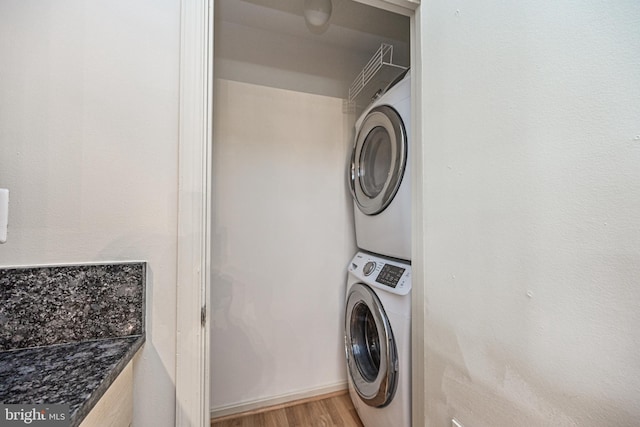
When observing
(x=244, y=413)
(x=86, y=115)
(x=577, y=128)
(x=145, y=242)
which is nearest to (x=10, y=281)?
(x=145, y=242)

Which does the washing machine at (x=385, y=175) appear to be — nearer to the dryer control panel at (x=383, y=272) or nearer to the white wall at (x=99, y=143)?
the dryer control panel at (x=383, y=272)

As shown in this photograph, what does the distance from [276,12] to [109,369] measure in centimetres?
187

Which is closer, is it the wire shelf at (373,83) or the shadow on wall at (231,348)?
the shadow on wall at (231,348)

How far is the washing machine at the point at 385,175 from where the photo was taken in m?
1.21

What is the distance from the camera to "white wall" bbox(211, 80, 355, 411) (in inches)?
64.4

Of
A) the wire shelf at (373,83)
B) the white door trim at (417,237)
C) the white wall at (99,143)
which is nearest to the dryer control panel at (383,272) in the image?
the white door trim at (417,237)

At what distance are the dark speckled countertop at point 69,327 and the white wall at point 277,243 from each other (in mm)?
899

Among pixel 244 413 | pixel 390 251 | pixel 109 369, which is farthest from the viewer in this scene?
pixel 244 413

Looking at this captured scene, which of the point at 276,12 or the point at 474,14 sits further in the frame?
the point at 276,12

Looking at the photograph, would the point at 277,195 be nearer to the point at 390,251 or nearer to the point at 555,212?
the point at 390,251

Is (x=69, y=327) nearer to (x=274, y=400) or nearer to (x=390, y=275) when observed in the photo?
(x=390, y=275)

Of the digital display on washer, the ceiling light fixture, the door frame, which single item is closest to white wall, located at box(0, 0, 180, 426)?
the door frame

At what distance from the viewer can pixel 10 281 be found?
2.10ft

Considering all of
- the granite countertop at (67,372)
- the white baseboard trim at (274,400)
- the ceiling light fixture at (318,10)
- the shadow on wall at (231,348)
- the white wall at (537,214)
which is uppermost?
the ceiling light fixture at (318,10)
